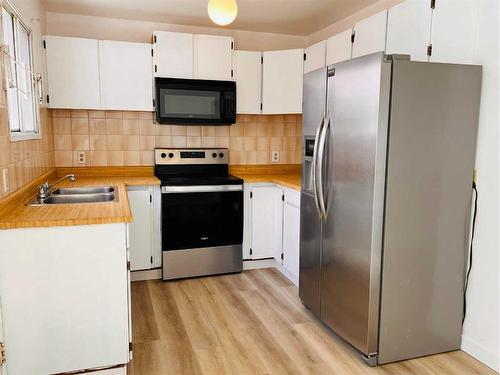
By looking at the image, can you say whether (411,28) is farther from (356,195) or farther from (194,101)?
(194,101)

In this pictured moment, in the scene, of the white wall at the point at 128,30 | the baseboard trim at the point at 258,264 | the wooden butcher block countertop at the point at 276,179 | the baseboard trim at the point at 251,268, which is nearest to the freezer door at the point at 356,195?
the wooden butcher block countertop at the point at 276,179

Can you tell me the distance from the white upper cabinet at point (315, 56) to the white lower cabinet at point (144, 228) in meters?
1.77

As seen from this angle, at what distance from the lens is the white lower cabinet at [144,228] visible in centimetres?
339

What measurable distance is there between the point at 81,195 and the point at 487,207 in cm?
264

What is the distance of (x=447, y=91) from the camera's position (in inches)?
86.0

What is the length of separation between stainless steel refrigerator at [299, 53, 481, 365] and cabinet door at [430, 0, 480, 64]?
15cm

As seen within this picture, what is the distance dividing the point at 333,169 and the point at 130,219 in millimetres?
1218

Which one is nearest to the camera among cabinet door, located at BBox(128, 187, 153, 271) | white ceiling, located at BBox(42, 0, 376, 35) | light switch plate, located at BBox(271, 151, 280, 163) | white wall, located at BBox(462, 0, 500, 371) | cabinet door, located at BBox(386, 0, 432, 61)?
white wall, located at BBox(462, 0, 500, 371)

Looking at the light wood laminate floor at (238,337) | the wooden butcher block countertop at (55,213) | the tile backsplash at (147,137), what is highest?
the tile backsplash at (147,137)

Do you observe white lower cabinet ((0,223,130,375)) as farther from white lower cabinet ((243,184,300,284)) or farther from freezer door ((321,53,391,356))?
white lower cabinet ((243,184,300,284))

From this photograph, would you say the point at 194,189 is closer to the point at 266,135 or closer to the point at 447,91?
the point at 266,135

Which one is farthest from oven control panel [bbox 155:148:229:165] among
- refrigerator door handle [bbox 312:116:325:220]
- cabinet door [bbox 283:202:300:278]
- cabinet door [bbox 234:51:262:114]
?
refrigerator door handle [bbox 312:116:325:220]

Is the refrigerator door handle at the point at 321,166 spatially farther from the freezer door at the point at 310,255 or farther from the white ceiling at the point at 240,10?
the white ceiling at the point at 240,10

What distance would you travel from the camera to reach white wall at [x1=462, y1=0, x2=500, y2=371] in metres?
2.18
